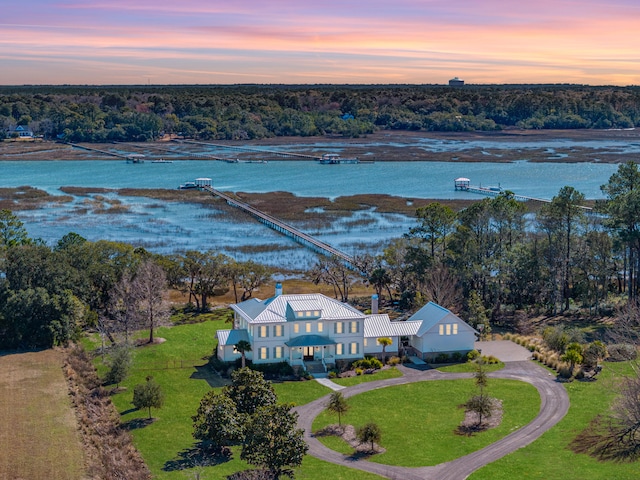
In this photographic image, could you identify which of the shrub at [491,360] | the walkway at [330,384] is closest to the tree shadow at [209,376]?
the walkway at [330,384]

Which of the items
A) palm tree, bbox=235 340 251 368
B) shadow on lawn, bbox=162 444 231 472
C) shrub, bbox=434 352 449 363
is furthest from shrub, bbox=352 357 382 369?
shadow on lawn, bbox=162 444 231 472

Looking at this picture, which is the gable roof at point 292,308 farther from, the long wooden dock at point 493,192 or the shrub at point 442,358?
the long wooden dock at point 493,192

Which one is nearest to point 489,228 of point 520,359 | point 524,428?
point 520,359

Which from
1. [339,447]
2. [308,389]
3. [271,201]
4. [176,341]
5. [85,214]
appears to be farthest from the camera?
[271,201]

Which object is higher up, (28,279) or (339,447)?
(28,279)

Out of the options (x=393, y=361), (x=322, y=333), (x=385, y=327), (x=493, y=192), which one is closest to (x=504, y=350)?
(x=393, y=361)

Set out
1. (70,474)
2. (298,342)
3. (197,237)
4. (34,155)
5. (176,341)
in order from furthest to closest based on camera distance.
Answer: (34,155)
(197,237)
(176,341)
(298,342)
(70,474)

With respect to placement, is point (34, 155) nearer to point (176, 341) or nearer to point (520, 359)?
point (176, 341)

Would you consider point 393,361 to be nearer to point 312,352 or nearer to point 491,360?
point 312,352
